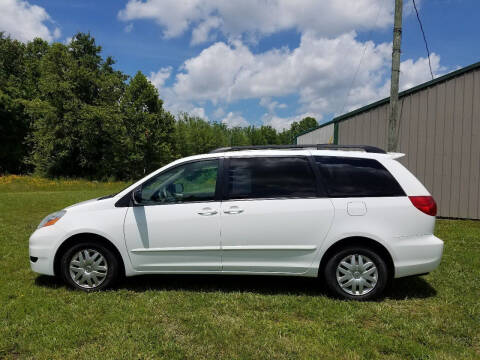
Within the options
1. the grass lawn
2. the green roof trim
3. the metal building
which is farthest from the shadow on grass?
the green roof trim

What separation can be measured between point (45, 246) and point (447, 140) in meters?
10.5

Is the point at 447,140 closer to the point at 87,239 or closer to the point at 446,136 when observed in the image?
the point at 446,136

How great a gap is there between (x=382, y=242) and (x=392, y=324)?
35.2 inches

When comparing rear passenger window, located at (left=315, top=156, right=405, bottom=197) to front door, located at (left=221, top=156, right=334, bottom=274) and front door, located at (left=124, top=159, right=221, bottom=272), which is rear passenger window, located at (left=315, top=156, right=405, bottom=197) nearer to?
front door, located at (left=221, top=156, right=334, bottom=274)

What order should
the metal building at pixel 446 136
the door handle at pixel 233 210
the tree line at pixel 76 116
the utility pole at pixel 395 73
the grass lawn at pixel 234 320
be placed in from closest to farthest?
the grass lawn at pixel 234 320, the door handle at pixel 233 210, the utility pole at pixel 395 73, the metal building at pixel 446 136, the tree line at pixel 76 116

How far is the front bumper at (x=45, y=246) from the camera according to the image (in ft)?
14.2

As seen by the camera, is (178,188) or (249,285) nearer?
(178,188)

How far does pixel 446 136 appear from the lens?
10.2m

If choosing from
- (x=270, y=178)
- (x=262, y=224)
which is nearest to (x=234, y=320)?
(x=262, y=224)

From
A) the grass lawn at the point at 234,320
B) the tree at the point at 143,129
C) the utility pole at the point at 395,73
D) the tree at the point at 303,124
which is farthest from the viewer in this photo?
the tree at the point at 303,124

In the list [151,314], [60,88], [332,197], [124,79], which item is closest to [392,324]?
[332,197]

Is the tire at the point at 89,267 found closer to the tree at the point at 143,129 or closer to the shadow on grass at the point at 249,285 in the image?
the shadow on grass at the point at 249,285

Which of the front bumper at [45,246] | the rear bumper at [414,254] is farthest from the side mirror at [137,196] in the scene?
the rear bumper at [414,254]

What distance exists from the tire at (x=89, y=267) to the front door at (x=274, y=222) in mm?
1425
